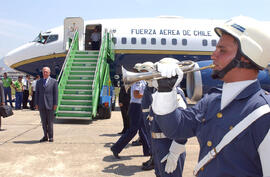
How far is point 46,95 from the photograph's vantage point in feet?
21.1

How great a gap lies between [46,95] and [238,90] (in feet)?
18.5

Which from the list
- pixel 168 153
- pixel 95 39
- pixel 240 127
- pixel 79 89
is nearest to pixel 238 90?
pixel 240 127

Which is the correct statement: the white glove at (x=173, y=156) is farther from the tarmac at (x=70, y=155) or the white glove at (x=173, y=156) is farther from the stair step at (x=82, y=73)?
the stair step at (x=82, y=73)

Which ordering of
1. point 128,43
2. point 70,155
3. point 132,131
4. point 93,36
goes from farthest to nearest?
point 93,36
point 128,43
point 70,155
point 132,131

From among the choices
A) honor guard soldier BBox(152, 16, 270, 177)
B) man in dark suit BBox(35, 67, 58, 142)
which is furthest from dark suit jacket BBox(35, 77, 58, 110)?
honor guard soldier BBox(152, 16, 270, 177)

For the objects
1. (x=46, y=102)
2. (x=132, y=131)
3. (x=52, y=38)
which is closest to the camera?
(x=132, y=131)

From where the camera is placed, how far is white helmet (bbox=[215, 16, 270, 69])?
4.91 feet

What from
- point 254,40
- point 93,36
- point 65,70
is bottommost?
point 65,70

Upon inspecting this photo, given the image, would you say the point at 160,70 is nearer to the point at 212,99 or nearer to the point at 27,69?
the point at 212,99

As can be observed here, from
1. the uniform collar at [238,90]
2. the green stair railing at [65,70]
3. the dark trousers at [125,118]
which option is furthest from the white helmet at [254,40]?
the green stair railing at [65,70]

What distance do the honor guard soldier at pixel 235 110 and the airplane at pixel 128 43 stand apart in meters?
11.9

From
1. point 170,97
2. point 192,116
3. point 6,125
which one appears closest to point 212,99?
point 192,116

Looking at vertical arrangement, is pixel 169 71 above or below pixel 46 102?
above

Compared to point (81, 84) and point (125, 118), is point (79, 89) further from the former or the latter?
point (125, 118)
